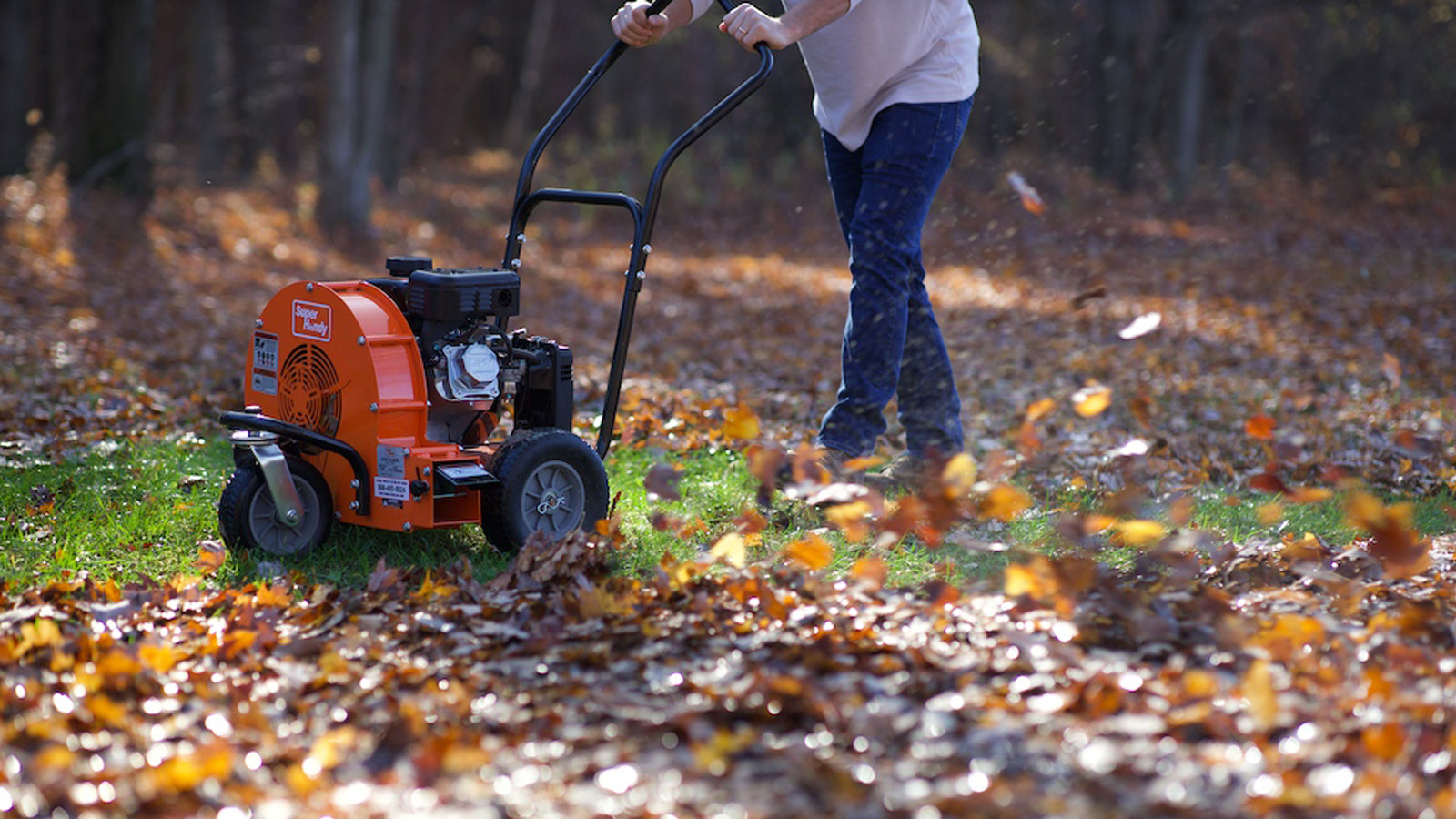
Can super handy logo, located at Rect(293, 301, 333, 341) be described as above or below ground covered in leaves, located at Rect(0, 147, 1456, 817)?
above

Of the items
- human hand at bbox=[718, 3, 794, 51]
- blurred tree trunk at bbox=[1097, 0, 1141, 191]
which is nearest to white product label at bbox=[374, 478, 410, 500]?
human hand at bbox=[718, 3, 794, 51]

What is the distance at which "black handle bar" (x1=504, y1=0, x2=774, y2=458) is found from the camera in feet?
13.6

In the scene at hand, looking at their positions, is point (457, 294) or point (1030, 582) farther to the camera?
point (457, 294)

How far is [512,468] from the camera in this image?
4.00 m

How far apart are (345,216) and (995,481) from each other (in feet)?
42.6

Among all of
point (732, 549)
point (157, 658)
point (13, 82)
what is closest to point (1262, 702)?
point (732, 549)

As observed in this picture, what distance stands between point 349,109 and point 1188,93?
40.7 ft

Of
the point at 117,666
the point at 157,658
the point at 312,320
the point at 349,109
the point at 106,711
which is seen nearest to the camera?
the point at 106,711

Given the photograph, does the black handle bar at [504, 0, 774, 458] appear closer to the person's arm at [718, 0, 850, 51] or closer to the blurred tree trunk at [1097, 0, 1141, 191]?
the person's arm at [718, 0, 850, 51]

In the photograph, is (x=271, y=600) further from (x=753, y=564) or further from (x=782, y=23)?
(x=782, y=23)

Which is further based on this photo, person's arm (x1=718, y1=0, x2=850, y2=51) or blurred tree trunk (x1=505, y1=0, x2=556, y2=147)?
blurred tree trunk (x1=505, y1=0, x2=556, y2=147)

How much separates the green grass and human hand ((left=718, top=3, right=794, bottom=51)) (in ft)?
4.29

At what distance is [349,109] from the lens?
15461mm

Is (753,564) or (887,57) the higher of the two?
(887,57)
